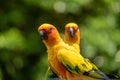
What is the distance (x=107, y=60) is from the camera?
1317 mm

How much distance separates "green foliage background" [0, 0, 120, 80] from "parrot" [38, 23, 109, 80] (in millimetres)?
510

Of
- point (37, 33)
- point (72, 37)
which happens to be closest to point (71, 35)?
point (72, 37)

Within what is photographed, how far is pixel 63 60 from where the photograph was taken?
0.49 meters

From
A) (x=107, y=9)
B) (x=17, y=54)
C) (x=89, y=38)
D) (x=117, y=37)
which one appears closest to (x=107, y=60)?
(x=117, y=37)

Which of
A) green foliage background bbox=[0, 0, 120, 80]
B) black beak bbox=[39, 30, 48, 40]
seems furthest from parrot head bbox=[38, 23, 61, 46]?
green foliage background bbox=[0, 0, 120, 80]

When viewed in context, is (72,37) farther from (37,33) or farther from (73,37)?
(37,33)

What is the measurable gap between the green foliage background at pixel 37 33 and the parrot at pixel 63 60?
0.51 metres

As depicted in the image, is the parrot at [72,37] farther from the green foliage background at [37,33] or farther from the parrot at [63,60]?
the green foliage background at [37,33]

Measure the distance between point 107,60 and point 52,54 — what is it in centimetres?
85

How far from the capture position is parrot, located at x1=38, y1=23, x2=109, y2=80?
0.48 metres

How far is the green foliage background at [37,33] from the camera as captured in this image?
1220 mm

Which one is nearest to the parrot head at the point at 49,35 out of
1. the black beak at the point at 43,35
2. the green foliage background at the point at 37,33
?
the black beak at the point at 43,35

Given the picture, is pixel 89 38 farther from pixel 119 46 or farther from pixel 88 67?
pixel 88 67

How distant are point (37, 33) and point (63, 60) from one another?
81 centimetres
